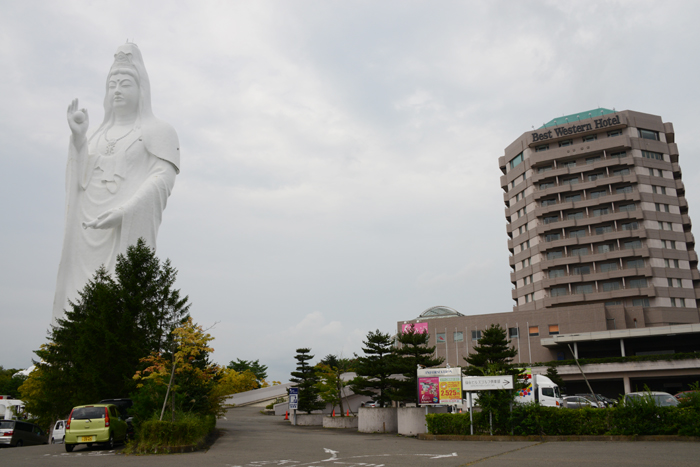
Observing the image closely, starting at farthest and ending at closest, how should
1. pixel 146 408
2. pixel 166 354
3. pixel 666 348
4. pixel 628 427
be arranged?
pixel 666 348 < pixel 166 354 < pixel 146 408 < pixel 628 427

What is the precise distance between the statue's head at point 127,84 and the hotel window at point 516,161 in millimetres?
54168

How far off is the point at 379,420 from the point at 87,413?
14.0m

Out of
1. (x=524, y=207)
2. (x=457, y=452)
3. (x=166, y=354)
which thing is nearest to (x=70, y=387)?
(x=166, y=354)

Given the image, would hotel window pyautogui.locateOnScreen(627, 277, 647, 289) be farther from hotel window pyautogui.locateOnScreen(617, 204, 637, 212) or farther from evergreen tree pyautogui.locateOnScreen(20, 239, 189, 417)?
evergreen tree pyautogui.locateOnScreen(20, 239, 189, 417)

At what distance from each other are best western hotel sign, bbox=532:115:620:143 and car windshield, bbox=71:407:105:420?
226ft

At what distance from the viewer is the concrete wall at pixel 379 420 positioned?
26.8m

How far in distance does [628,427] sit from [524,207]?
6112 cm

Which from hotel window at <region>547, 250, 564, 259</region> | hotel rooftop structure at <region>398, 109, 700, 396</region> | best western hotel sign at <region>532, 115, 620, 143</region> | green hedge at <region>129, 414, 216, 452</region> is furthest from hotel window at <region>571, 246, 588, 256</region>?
green hedge at <region>129, 414, 216, 452</region>

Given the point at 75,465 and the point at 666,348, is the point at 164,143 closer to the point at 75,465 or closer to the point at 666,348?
the point at 75,465

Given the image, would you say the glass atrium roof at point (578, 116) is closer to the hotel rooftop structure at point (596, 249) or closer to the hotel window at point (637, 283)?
the hotel rooftop structure at point (596, 249)

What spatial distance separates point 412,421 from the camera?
24.1 meters

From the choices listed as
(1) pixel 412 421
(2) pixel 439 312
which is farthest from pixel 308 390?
(2) pixel 439 312

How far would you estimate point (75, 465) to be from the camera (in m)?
12.9

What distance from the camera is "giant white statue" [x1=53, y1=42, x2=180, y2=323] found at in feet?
115
